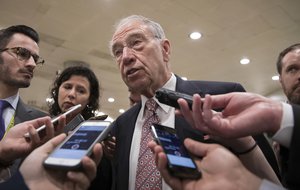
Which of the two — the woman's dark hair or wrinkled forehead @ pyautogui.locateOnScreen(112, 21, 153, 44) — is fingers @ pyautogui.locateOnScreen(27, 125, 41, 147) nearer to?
wrinkled forehead @ pyautogui.locateOnScreen(112, 21, 153, 44)

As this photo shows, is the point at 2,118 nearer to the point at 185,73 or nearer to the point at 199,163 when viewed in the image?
the point at 199,163

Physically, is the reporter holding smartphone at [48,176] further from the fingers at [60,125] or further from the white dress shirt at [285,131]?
the white dress shirt at [285,131]

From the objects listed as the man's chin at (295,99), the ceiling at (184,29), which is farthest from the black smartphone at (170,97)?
the ceiling at (184,29)

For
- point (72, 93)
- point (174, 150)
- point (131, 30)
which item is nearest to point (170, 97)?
point (174, 150)

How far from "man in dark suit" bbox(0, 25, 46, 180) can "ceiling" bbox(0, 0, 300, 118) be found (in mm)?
1258

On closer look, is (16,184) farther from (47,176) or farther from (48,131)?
(48,131)

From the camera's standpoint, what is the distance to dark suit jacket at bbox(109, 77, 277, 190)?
1166mm

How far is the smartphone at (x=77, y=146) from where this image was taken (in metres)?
0.68

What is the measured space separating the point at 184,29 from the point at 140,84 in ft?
9.49

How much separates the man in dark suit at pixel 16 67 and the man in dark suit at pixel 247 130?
1590mm

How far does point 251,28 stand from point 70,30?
2837mm

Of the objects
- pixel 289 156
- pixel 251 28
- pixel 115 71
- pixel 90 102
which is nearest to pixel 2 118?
pixel 90 102

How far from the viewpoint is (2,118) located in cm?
184

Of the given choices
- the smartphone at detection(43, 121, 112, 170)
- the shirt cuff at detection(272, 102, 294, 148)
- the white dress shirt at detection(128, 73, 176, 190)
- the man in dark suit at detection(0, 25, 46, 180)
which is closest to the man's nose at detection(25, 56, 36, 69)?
the man in dark suit at detection(0, 25, 46, 180)
